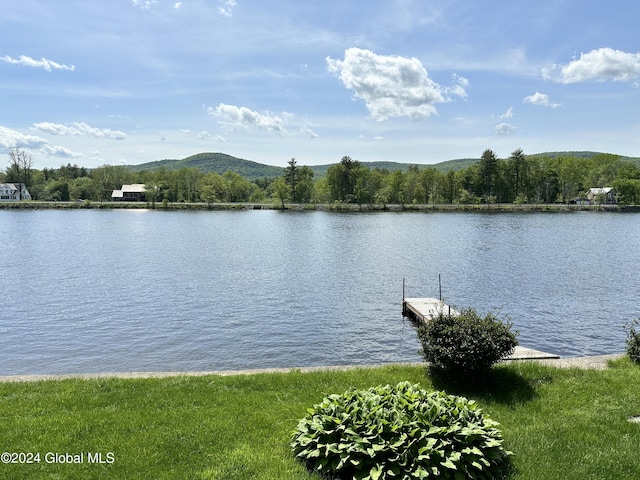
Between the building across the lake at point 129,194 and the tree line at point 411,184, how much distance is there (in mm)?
5235

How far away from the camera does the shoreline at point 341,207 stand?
131 meters

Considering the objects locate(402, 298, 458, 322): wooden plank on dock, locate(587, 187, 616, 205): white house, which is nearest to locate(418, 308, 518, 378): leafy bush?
locate(402, 298, 458, 322): wooden plank on dock

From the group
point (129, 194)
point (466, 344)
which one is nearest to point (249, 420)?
point (466, 344)

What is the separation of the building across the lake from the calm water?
112m

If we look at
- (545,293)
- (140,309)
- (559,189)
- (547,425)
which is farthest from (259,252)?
(559,189)

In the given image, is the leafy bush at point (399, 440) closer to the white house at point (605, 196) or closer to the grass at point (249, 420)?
the grass at point (249, 420)

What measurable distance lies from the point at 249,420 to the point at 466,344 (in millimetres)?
4635

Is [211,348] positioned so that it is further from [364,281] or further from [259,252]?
[259,252]

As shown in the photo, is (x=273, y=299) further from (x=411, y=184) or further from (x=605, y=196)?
(x=605, y=196)

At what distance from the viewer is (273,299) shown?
85.5 feet

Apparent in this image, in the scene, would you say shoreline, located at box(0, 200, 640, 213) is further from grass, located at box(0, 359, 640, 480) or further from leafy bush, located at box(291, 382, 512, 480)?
leafy bush, located at box(291, 382, 512, 480)

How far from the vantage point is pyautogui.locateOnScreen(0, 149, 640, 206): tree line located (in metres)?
138

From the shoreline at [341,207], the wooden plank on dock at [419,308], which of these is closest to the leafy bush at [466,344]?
the wooden plank on dock at [419,308]

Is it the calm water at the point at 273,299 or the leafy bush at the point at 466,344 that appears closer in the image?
the leafy bush at the point at 466,344
